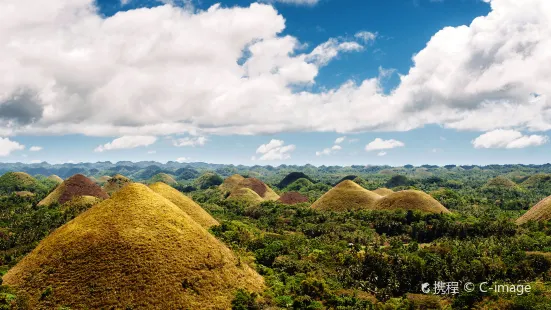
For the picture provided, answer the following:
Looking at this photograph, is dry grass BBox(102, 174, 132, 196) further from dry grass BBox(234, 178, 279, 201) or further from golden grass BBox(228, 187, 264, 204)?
dry grass BBox(234, 178, 279, 201)

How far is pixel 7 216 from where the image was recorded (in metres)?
82.3

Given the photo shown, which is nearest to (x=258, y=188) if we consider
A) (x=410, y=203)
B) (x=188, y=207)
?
(x=410, y=203)

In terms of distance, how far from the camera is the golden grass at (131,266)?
115 ft

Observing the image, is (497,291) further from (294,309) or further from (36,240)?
(36,240)

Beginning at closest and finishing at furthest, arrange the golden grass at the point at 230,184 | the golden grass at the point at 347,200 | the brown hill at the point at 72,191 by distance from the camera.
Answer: the golden grass at the point at 347,200 → the brown hill at the point at 72,191 → the golden grass at the point at 230,184

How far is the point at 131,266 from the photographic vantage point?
124 feet

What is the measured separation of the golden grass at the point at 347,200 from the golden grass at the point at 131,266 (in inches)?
2402

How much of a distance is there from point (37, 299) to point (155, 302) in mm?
11611

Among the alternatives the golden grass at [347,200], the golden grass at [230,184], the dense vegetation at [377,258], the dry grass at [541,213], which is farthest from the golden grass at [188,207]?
the golden grass at [230,184]

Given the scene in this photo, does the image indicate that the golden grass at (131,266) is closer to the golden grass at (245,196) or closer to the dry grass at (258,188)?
the golden grass at (245,196)

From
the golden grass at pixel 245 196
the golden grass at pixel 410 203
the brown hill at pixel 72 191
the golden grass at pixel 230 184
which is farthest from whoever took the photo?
the golden grass at pixel 230 184

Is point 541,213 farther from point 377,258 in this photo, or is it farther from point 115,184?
point 115,184

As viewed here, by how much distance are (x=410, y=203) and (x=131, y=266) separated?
76141 millimetres

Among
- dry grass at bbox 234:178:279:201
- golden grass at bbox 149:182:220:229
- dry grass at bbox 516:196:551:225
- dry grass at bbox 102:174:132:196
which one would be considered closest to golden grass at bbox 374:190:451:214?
dry grass at bbox 516:196:551:225
